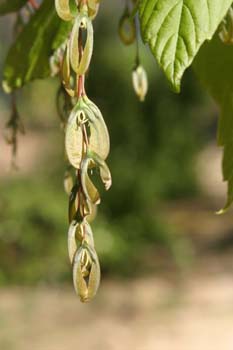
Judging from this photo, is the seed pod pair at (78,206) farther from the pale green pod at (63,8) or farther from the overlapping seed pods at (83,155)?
the pale green pod at (63,8)

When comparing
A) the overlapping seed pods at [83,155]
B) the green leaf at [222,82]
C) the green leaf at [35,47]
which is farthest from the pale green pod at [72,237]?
the green leaf at [35,47]

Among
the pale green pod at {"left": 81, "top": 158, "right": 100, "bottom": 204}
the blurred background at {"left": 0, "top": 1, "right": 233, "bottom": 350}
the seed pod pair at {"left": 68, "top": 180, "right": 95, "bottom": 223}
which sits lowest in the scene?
the blurred background at {"left": 0, "top": 1, "right": 233, "bottom": 350}

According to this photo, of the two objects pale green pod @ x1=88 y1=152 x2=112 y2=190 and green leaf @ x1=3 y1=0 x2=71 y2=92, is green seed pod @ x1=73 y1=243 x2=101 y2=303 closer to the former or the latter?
pale green pod @ x1=88 y1=152 x2=112 y2=190

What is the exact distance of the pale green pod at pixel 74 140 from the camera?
2.52 ft

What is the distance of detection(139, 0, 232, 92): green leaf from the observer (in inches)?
33.8

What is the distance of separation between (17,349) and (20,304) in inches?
32.7

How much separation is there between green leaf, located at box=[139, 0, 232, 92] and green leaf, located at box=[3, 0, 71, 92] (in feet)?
0.86

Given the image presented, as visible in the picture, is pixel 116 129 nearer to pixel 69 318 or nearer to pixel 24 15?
pixel 69 318

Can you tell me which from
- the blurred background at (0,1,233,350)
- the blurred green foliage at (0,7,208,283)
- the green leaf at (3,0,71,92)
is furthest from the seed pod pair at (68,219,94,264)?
the blurred green foliage at (0,7,208,283)

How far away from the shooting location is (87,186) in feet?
2.50

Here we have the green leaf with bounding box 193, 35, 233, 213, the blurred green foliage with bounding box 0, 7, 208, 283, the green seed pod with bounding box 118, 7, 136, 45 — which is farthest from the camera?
the blurred green foliage with bounding box 0, 7, 208, 283

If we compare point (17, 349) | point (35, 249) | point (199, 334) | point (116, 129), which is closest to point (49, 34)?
point (17, 349)

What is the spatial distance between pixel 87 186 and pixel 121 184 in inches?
259

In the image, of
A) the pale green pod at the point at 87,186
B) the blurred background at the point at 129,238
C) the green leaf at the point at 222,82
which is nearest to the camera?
the pale green pod at the point at 87,186
